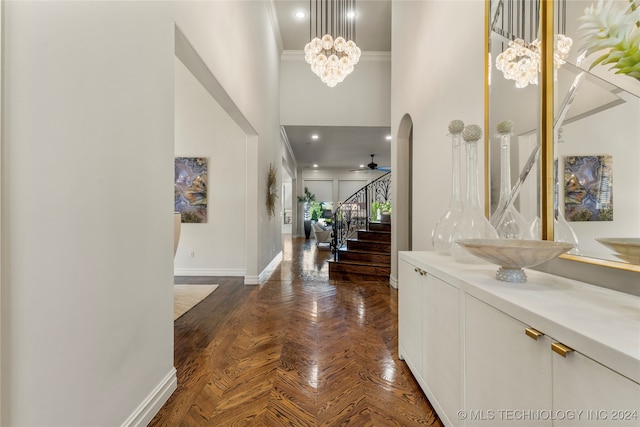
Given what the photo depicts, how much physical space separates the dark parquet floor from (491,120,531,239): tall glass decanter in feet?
3.71

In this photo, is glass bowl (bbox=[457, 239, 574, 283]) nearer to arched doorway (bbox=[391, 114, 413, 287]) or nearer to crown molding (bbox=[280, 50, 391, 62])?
arched doorway (bbox=[391, 114, 413, 287])

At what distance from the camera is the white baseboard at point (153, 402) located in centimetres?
142

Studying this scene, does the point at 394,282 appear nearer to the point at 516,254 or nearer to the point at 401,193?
the point at 401,193

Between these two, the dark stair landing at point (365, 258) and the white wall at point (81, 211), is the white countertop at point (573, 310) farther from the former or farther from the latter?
the dark stair landing at point (365, 258)

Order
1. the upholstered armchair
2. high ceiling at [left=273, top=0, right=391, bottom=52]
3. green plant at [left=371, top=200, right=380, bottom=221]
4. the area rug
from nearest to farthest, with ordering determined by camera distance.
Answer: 1. the area rug
2. high ceiling at [left=273, top=0, right=391, bottom=52]
3. green plant at [left=371, top=200, right=380, bottom=221]
4. the upholstered armchair

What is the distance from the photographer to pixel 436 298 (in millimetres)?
1523

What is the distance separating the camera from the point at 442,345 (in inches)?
56.4

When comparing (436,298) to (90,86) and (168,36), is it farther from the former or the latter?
(168,36)

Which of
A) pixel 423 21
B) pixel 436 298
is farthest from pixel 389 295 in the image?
pixel 423 21

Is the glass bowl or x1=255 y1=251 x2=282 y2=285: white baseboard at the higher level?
the glass bowl

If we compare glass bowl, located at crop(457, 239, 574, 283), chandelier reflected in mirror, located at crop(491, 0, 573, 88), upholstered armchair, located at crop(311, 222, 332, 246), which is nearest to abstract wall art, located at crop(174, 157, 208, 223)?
chandelier reflected in mirror, located at crop(491, 0, 573, 88)

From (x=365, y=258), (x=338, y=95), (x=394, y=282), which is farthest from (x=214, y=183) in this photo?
(x=338, y=95)

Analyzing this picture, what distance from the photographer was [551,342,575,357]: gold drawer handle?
0.74 meters

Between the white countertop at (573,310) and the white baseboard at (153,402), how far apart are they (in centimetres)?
168
